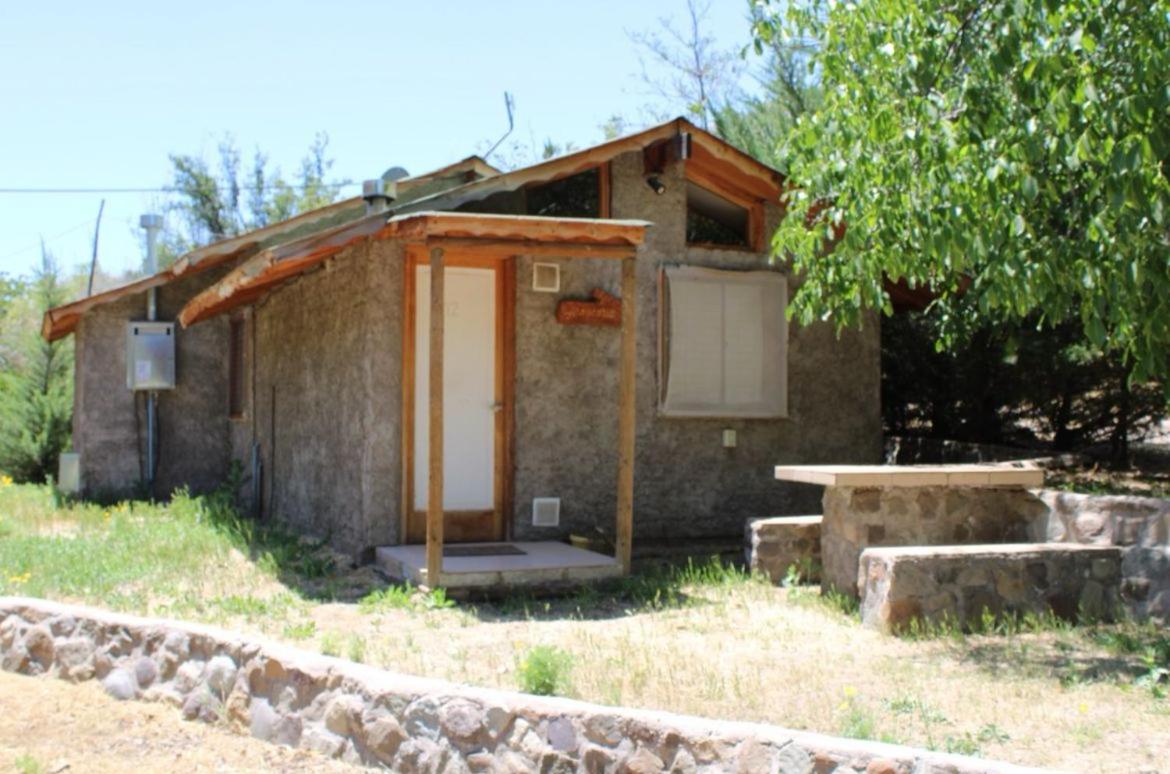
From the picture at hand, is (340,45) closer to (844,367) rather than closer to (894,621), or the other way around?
(844,367)

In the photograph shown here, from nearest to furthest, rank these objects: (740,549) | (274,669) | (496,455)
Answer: (274,669) < (496,455) < (740,549)

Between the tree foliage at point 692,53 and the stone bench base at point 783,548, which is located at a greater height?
the tree foliage at point 692,53

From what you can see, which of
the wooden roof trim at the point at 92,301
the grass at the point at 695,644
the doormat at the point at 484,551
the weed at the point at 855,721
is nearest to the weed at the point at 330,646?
the grass at the point at 695,644

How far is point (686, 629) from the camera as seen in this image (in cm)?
715

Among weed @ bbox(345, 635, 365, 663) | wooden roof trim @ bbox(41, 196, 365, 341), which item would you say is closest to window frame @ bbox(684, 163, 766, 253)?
wooden roof trim @ bbox(41, 196, 365, 341)

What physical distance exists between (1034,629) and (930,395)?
243 inches

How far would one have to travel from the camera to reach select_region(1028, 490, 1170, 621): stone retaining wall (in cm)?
736

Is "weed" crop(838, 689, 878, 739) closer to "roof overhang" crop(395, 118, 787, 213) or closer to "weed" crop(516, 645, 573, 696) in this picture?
"weed" crop(516, 645, 573, 696)

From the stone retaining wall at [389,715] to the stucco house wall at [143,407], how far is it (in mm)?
7352

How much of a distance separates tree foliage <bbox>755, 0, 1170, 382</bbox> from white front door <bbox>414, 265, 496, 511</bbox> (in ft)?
10.7

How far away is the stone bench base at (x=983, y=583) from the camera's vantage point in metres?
6.96

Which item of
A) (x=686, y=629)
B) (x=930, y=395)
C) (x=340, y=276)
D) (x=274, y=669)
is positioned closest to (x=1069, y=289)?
(x=686, y=629)

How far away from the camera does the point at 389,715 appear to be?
203 inches

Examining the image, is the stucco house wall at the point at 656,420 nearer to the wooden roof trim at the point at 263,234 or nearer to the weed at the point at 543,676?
the wooden roof trim at the point at 263,234
